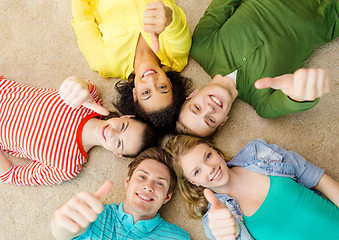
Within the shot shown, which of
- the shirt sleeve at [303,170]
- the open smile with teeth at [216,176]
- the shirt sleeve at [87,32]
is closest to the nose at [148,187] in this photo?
the open smile with teeth at [216,176]

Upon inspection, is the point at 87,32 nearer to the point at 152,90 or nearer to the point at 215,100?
the point at 152,90

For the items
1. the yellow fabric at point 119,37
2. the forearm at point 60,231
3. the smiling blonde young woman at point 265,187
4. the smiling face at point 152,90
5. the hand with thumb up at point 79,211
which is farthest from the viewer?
the yellow fabric at point 119,37

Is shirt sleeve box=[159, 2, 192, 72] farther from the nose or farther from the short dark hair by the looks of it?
the nose

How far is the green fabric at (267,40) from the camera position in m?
1.16

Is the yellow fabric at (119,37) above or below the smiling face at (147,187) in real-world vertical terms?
above

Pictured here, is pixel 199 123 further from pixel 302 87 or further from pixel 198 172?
pixel 302 87

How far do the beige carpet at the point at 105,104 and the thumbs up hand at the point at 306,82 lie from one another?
1.56ft

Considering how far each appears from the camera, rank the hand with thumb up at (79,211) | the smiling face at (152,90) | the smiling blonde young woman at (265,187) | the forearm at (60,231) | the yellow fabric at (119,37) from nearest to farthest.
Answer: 1. the hand with thumb up at (79,211)
2. the forearm at (60,231)
3. the smiling blonde young woman at (265,187)
4. the smiling face at (152,90)
5. the yellow fabric at (119,37)

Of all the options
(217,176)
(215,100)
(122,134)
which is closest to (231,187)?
(217,176)

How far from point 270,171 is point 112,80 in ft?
2.57

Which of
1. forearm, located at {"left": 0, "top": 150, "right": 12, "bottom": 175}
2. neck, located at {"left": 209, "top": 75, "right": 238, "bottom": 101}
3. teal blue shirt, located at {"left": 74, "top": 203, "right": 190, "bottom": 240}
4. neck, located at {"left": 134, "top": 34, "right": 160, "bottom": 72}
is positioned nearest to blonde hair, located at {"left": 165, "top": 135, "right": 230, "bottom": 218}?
teal blue shirt, located at {"left": 74, "top": 203, "right": 190, "bottom": 240}

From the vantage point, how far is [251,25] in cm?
119

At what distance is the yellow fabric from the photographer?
4.05ft

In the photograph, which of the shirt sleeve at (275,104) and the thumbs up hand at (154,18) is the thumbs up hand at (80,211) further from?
the shirt sleeve at (275,104)
